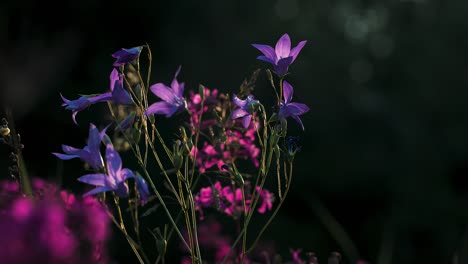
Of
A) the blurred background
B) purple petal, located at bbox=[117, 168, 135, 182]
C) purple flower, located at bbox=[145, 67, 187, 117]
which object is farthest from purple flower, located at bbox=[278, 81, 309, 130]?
the blurred background

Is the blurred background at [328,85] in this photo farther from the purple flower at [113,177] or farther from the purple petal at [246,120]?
the purple flower at [113,177]

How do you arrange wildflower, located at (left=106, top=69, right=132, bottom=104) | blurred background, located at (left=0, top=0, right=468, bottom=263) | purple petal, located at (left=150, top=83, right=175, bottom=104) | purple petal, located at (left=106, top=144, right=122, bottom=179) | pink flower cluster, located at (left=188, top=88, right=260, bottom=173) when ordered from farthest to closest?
blurred background, located at (left=0, top=0, right=468, bottom=263) < pink flower cluster, located at (left=188, top=88, right=260, bottom=173) < purple petal, located at (left=150, top=83, right=175, bottom=104) < wildflower, located at (left=106, top=69, right=132, bottom=104) < purple petal, located at (left=106, top=144, right=122, bottom=179)

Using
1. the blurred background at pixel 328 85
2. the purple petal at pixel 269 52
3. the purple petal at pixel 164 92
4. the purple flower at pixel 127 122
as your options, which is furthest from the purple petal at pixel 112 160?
the blurred background at pixel 328 85

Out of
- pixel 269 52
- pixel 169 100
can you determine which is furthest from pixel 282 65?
pixel 169 100

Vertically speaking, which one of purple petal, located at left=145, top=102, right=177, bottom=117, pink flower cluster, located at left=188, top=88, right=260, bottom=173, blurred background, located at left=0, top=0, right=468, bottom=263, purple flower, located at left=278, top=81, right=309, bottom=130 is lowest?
blurred background, located at left=0, top=0, right=468, bottom=263

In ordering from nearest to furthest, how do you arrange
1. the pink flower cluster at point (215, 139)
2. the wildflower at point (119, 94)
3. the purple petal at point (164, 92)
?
the wildflower at point (119, 94) < the purple petal at point (164, 92) < the pink flower cluster at point (215, 139)

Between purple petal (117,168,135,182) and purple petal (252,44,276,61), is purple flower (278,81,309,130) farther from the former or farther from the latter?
purple petal (117,168,135,182)

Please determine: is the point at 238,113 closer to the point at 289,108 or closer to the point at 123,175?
the point at 289,108
